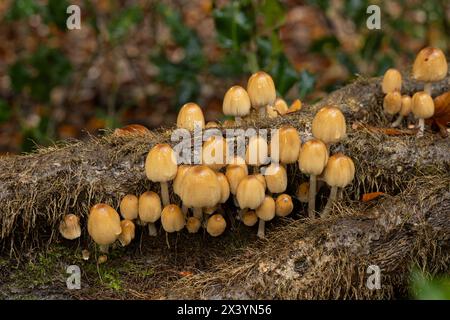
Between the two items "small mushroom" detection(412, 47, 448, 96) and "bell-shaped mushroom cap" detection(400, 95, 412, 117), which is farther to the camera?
"bell-shaped mushroom cap" detection(400, 95, 412, 117)

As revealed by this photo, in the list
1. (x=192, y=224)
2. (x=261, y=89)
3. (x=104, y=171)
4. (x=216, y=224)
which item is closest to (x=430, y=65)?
(x=261, y=89)

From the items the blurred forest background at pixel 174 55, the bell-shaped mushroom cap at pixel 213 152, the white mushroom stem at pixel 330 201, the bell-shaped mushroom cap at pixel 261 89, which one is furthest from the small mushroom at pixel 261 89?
the blurred forest background at pixel 174 55

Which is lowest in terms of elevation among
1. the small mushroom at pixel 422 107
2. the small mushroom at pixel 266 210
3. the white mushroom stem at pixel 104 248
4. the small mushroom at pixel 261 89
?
the white mushroom stem at pixel 104 248

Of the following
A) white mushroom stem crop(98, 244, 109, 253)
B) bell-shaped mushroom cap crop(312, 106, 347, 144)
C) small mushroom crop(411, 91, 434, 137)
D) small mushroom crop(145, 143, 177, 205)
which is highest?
small mushroom crop(411, 91, 434, 137)

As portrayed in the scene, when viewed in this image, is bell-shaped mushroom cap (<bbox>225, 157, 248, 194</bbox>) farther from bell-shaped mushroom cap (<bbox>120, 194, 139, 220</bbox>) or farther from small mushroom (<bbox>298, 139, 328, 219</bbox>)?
bell-shaped mushroom cap (<bbox>120, 194, 139, 220</bbox>)

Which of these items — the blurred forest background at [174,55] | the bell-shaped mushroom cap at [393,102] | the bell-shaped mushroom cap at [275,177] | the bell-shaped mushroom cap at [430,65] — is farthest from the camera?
the blurred forest background at [174,55]

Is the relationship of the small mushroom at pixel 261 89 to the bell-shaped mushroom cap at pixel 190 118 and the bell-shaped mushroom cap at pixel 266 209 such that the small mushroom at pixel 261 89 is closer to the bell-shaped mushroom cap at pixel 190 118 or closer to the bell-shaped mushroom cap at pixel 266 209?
the bell-shaped mushroom cap at pixel 190 118

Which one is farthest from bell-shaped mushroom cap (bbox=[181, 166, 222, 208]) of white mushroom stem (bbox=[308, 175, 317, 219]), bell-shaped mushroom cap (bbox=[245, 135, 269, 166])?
white mushroom stem (bbox=[308, 175, 317, 219])

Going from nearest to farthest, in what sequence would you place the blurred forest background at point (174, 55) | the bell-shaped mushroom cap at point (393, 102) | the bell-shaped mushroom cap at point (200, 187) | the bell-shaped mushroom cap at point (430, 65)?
the bell-shaped mushroom cap at point (200, 187), the bell-shaped mushroom cap at point (430, 65), the bell-shaped mushroom cap at point (393, 102), the blurred forest background at point (174, 55)
